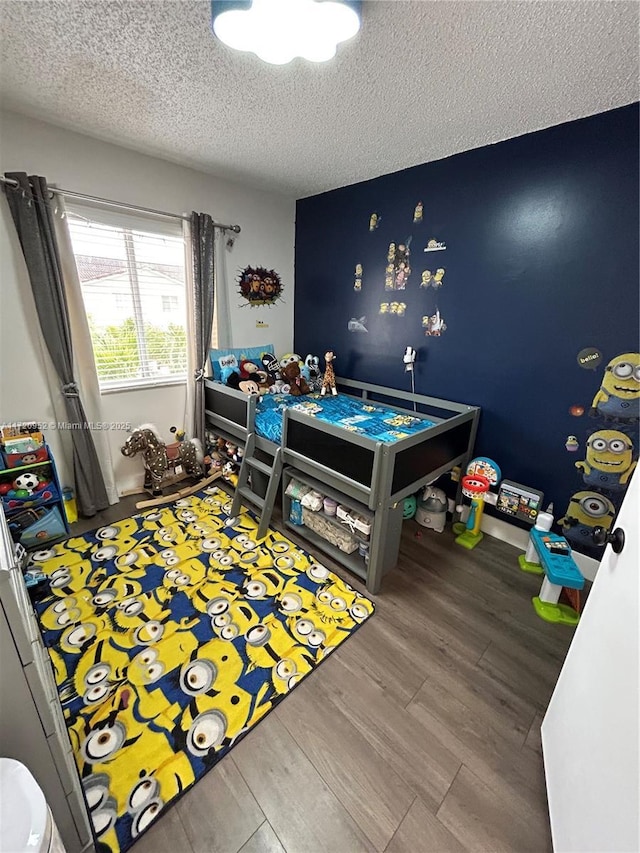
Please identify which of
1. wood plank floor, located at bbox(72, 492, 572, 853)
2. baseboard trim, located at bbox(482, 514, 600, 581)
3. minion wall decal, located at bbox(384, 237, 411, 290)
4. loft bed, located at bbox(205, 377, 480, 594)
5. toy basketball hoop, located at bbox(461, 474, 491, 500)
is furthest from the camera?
minion wall decal, located at bbox(384, 237, 411, 290)

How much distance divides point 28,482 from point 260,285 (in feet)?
7.85

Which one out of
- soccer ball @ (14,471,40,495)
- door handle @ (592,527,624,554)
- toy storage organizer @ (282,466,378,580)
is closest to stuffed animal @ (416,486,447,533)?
toy storage organizer @ (282,466,378,580)

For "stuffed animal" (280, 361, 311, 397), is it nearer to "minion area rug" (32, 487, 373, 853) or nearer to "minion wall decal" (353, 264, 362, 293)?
"minion wall decal" (353, 264, 362, 293)

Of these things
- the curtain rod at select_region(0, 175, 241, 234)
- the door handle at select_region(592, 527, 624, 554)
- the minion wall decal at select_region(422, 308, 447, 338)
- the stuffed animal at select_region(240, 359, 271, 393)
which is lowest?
the door handle at select_region(592, 527, 624, 554)

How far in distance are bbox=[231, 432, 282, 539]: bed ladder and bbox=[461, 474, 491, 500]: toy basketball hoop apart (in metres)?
1.28

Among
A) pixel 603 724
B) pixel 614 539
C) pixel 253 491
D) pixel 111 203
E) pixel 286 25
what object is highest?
pixel 286 25

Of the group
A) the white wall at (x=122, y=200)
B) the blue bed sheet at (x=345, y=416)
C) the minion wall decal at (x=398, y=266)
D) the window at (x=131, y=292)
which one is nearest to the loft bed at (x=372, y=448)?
the blue bed sheet at (x=345, y=416)

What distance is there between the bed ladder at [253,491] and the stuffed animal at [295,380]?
2.16ft

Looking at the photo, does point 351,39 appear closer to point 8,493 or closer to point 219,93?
point 219,93

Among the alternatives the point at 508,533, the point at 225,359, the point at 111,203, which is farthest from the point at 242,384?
the point at 508,533

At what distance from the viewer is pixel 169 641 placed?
5.29ft

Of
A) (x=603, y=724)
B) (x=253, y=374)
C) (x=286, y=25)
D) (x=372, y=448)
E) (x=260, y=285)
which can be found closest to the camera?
(x=603, y=724)

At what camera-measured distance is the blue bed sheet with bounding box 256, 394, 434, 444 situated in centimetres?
Answer: 219

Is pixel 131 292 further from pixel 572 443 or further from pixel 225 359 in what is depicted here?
pixel 572 443
